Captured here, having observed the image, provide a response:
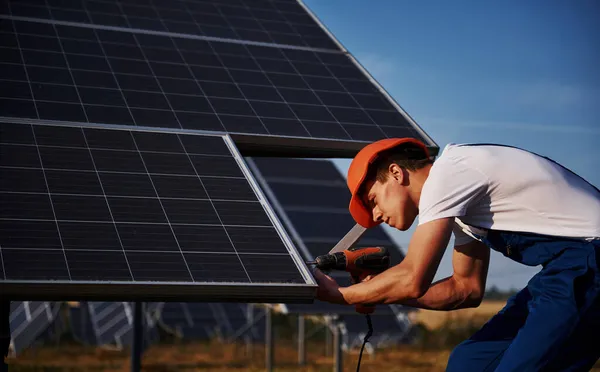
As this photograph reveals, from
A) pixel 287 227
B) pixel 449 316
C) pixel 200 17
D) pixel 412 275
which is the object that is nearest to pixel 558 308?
pixel 412 275

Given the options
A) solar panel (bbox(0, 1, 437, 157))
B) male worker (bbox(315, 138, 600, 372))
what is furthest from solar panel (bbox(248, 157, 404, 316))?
male worker (bbox(315, 138, 600, 372))

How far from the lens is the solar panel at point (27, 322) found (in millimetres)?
20297

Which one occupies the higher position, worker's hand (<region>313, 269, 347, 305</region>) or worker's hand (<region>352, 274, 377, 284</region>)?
worker's hand (<region>352, 274, 377, 284</region>)

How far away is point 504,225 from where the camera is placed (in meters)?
4.04

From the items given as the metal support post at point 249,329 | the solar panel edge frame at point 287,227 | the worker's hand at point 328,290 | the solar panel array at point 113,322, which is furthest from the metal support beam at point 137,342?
the solar panel array at point 113,322

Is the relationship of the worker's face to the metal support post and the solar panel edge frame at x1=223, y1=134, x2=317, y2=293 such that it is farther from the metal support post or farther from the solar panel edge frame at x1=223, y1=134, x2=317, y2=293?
the metal support post

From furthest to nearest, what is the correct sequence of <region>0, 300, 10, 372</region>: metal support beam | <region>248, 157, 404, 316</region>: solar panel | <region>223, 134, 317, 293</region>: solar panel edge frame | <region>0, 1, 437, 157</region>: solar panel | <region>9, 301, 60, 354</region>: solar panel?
1. <region>9, 301, 60, 354</region>: solar panel
2. <region>248, 157, 404, 316</region>: solar panel
3. <region>0, 1, 437, 157</region>: solar panel
4. <region>0, 300, 10, 372</region>: metal support beam
5. <region>223, 134, 317, 293</region>: solar panel edge frame

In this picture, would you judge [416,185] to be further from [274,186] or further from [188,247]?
[274,186]

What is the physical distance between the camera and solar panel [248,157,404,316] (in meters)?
15.4

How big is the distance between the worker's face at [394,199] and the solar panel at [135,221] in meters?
0.94

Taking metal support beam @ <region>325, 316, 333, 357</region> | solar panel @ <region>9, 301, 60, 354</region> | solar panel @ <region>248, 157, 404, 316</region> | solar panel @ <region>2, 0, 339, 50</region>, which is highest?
solar panel @ <region>2, 0, 339, 50</region>

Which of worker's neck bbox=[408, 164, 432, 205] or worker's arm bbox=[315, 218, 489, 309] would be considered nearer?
worker's arm bbox=[315, 218, 489, 309]

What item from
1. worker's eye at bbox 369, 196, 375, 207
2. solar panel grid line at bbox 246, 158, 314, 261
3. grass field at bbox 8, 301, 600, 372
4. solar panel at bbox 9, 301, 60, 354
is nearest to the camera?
worker's eye at bbox 369, 196, 375, 207

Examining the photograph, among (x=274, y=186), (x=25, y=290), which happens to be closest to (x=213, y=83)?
(x=25, y=290)
